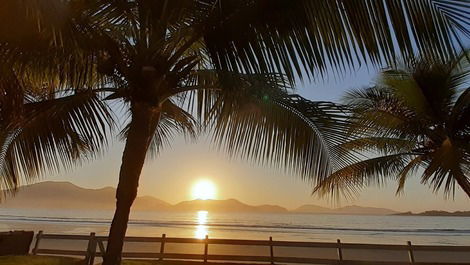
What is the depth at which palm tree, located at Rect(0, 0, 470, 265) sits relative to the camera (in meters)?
2.39

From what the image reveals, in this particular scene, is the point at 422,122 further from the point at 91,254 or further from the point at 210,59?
the point at 91,254

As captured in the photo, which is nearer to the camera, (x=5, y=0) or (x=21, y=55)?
(x=5, y=0)

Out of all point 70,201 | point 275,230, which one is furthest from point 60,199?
point 275,230

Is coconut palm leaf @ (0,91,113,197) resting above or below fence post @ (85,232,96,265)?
above

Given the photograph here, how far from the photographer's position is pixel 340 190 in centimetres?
589

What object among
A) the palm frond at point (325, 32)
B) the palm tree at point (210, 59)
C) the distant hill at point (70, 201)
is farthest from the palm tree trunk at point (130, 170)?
the distant hill at point (70, 201)

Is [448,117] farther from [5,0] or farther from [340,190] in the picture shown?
[5,0]

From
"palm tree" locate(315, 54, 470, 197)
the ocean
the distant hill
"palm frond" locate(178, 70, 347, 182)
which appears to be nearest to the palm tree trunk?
"palm frond" locate(178, 70, 347, 182)

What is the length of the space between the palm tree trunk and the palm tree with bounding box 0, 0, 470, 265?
12 millimetres

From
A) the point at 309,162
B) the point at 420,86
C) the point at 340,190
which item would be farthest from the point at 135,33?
the point at 420,86

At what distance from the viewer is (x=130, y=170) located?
14.8ft

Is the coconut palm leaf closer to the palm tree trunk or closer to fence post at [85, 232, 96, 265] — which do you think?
the palm tree trunk

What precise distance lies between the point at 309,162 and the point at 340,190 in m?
1.97

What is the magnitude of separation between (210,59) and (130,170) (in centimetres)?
163
